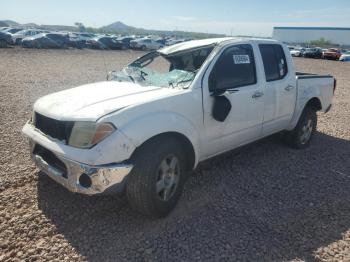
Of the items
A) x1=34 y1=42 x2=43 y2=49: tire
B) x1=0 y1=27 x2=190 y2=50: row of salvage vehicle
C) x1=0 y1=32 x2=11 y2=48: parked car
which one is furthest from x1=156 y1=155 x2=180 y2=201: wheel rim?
x1=34 y1=42 x2=43 y2=49: tire

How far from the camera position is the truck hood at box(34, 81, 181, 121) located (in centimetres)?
326

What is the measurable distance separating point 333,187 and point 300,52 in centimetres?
4247

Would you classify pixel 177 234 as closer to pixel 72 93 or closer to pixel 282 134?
pixel 72 93

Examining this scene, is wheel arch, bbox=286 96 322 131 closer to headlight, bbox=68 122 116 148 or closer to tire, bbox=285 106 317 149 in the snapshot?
tire, bbox=285 106 317 149

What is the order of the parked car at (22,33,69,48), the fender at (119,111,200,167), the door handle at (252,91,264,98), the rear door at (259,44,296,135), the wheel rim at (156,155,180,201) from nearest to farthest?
Answer: the fender at (119,111,200,167), the wheel rim at (156,155,180,201), the door handle at (252,91,264,98), the rear door at (259,44,296,135), the parked car at (22,33,69,48)

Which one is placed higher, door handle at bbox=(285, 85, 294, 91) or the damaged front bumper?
door handle at bbox=(285, 85, 294, 91)

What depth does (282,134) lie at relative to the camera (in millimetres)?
6180

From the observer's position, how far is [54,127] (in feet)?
11.3

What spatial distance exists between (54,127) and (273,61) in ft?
11.1

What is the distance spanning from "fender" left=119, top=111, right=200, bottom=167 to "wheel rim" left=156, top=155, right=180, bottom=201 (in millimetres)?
303

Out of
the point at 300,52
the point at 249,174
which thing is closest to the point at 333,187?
the point at 249,174

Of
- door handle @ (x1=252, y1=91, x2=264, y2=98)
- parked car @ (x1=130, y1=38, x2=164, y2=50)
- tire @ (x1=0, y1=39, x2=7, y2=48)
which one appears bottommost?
parked car @ (x1=130, y1=38, x2=164, y2=50)

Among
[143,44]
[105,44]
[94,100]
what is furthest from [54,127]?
[143,44]

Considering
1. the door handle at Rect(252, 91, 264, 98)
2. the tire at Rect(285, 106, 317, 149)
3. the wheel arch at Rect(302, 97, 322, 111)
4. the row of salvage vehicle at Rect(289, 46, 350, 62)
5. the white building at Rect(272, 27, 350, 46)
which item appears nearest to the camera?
the door handle at Rect(252, 91, 264, 98)
